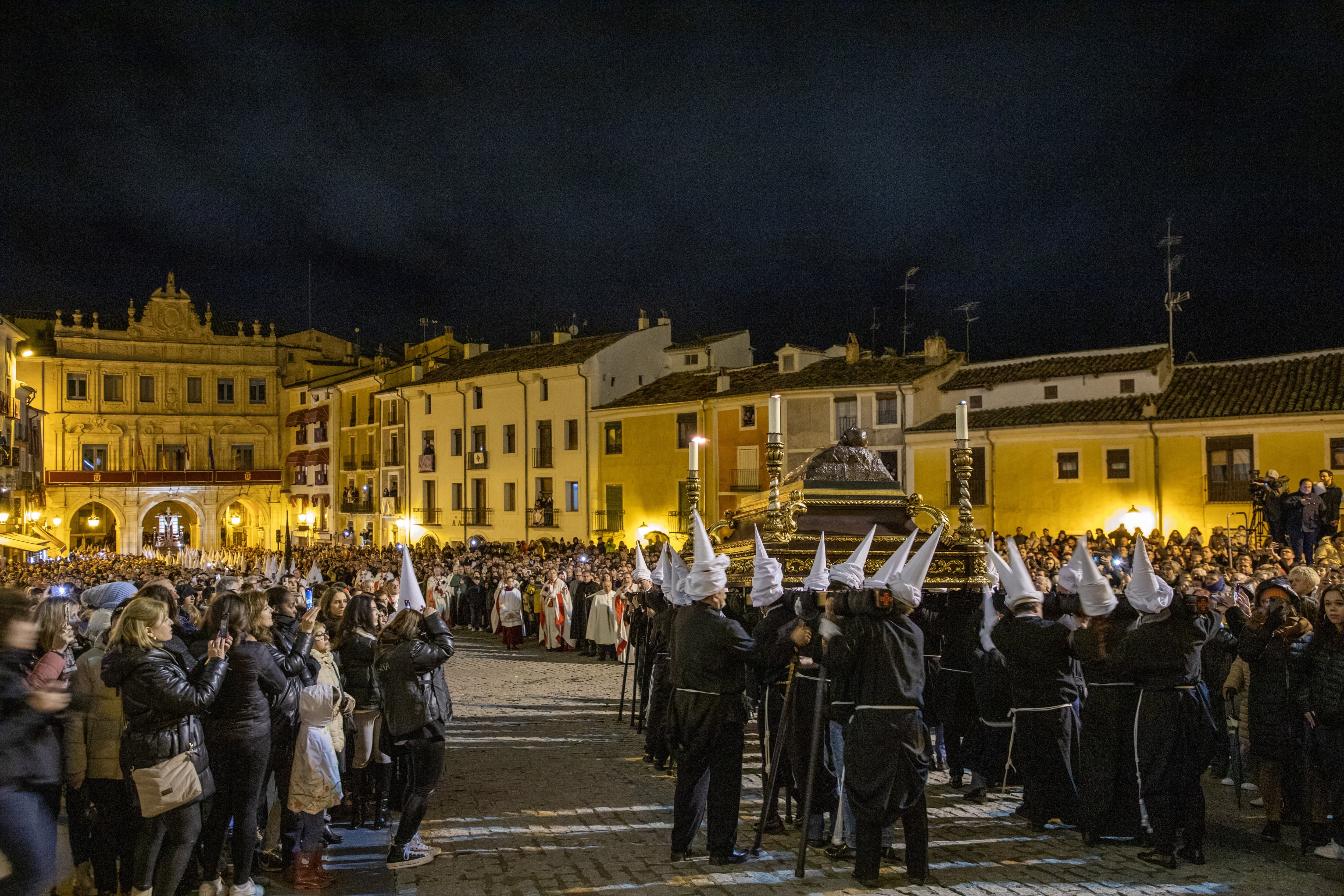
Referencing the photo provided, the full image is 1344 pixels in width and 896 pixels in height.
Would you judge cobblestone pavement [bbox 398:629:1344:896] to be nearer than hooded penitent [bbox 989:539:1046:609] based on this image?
Yes

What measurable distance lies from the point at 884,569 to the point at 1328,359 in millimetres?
24772

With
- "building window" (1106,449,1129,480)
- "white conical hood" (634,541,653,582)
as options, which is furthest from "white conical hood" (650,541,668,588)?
"building window" (1106,449,1129,480)

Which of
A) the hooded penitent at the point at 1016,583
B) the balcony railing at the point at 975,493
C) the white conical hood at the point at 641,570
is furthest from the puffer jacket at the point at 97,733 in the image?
the balcony railing at the point at 975,493

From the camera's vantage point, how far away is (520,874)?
21.0 feet

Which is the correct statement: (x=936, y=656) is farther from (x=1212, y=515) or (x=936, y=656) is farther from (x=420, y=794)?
(x=1212, y=515)

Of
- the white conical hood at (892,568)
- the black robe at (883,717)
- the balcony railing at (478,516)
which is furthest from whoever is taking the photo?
the balcony railing at (478,516)

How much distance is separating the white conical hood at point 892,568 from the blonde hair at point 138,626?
3934mm

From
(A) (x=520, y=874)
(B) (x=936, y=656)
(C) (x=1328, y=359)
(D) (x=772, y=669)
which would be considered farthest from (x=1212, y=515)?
(A) (x=520, y=874)

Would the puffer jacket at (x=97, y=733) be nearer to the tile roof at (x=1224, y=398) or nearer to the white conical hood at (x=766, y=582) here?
the white conical hood at (x=766, y=582)

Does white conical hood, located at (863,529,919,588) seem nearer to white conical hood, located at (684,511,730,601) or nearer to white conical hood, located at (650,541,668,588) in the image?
white conical hood, located at (684,511,730,601)

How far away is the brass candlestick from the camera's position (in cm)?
872

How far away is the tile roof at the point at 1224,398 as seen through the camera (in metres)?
24.4

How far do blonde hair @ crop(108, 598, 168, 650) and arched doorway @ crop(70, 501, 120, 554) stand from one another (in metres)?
53.1

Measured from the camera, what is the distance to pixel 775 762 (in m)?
6.56
